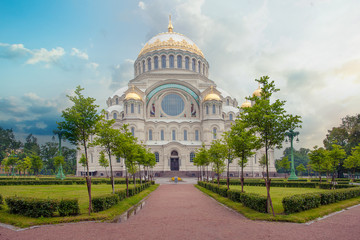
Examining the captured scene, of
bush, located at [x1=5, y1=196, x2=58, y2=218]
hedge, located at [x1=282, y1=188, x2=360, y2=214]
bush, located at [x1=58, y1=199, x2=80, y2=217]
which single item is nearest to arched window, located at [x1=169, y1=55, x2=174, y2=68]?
hedge, located at [x1=282, y1=188, x2=360, y2=214]

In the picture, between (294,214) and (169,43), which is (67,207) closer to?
(294,214)

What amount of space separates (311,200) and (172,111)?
1881 inches

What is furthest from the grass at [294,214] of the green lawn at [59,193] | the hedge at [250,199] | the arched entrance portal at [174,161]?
the arched entrance portal at [174,161]

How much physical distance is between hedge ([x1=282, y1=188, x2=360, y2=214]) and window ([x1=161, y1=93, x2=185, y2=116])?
44483 mm

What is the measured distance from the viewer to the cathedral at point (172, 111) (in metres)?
55.6

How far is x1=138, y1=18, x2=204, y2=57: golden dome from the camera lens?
220 feet

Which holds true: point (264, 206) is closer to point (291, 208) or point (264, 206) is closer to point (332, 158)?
point (291, 208)

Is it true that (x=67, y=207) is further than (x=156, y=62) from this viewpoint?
No

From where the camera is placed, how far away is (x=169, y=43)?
6762 centimetres

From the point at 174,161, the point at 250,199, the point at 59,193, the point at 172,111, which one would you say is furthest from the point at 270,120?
the point at 172,111

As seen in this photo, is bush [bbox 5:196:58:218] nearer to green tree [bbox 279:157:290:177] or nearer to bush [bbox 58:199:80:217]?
bush [bbox 58:199:80:217]

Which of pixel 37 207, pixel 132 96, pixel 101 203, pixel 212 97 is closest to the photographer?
pixel 37 207

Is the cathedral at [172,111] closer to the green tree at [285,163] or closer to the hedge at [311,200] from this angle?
the green tree at [285,163]

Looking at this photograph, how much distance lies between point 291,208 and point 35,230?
1150 centimetres
